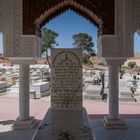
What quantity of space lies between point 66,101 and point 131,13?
2509 millimetres

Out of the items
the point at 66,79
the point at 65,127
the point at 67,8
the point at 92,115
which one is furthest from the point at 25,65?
the point at 65,127

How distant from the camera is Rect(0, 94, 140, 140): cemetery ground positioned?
7.83 metres

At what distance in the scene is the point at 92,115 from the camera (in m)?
10.4

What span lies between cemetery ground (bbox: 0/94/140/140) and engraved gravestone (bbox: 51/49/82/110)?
1.03 meters

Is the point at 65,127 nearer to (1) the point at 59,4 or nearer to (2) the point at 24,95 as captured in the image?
(2) the point at 24,95

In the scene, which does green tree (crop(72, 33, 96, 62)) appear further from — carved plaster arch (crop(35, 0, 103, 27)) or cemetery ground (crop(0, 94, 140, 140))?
carved plaster arch (crop(35, 0, 103, 27))

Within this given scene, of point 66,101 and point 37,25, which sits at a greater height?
point 37,25

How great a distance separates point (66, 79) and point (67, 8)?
1.78 m

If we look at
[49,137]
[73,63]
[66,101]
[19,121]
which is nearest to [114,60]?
[73,63]

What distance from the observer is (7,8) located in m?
7.68

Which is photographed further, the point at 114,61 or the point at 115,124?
the point at 115,124

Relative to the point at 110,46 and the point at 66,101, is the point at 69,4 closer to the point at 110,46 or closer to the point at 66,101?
the point at 110,46

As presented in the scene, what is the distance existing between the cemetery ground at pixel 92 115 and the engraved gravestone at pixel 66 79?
1031 mm

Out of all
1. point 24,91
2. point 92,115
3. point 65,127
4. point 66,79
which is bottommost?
point 92,115
